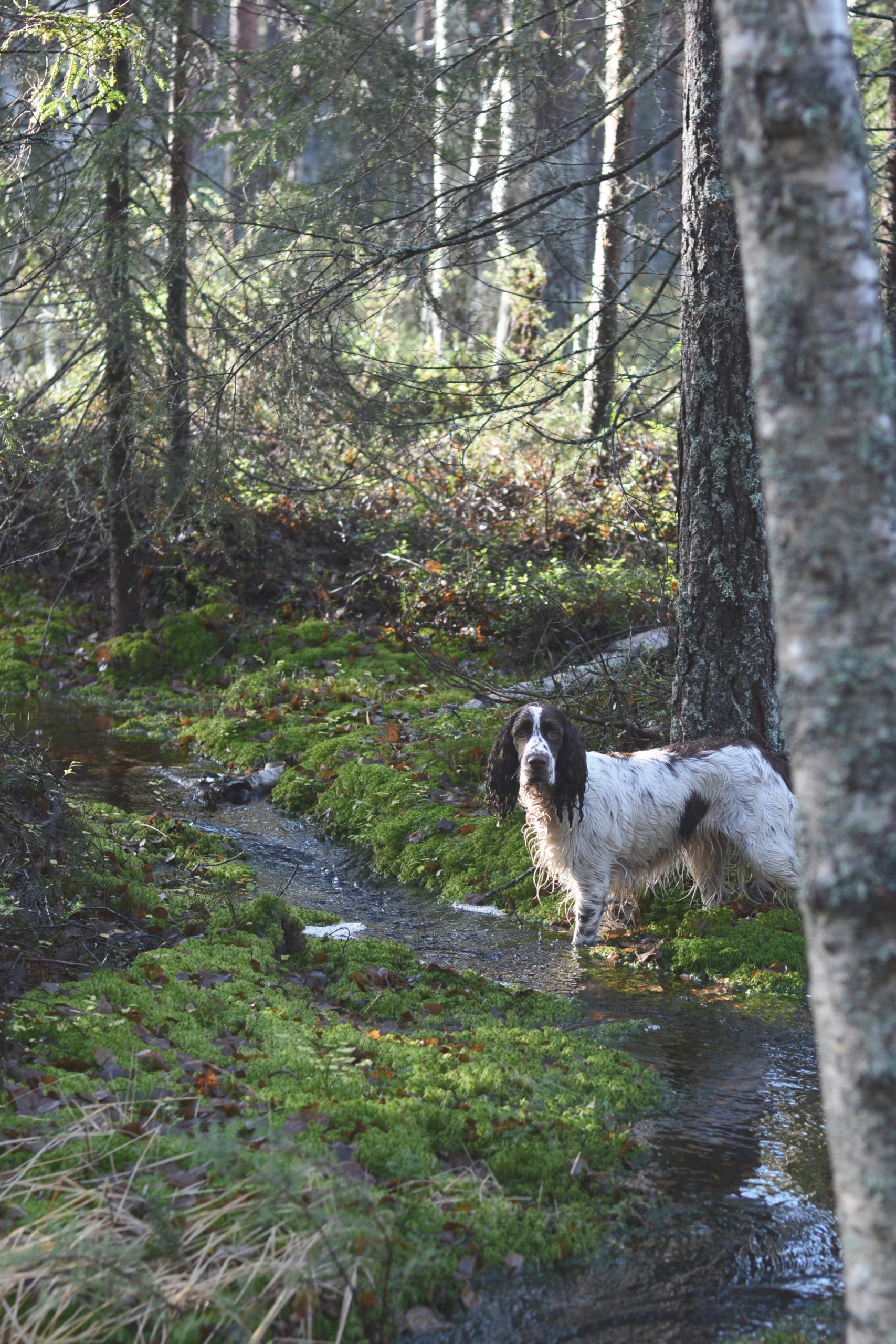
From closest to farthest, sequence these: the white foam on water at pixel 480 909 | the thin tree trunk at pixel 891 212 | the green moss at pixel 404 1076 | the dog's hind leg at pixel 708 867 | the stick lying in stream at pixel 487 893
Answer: the green moss at pixel 404 1076 < the dog's hind leg at pixel 708 867 < the white foam on water at pixel 480 909 < the stick lying in stream at pixel 487 893 < the thin tree trunk at pixel 891 212

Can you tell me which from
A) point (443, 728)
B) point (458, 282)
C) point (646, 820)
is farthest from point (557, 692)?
point (458, 282)

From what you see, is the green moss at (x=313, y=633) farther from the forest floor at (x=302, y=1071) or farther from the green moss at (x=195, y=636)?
the forest floor at (x=302, y=1071)

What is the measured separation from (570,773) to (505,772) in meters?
0.49

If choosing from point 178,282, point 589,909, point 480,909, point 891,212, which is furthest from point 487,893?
point 891,212

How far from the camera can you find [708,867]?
25.0 ft

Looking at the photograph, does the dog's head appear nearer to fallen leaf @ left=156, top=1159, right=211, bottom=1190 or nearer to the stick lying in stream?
the stick lying in stream

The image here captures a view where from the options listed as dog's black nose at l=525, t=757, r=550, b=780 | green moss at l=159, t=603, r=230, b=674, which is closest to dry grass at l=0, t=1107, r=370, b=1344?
dog's black nose at l=525, t=757, r=550, b=780

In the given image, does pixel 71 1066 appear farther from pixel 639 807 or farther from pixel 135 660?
pixel 135 660

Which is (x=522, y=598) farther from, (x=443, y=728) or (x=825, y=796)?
(x=825, y=796)

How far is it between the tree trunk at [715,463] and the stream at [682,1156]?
6.75 feet

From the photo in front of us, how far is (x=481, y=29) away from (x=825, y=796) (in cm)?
1032

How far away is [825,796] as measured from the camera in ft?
7.86

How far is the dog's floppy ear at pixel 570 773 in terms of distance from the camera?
7.02 m

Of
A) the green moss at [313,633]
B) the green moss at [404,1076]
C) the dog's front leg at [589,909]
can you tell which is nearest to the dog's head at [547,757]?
the dog's front leg at [589,909]
